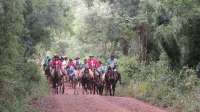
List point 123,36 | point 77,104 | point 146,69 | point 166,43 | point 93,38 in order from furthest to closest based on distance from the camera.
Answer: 1. point 93,38
2. point 123,36
3. point 146,69
4. point 166,43
5. point 77,104

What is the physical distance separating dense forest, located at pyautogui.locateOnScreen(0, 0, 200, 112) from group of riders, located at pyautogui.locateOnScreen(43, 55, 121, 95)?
0.87 metres

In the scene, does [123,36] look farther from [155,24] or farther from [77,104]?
[77,104]

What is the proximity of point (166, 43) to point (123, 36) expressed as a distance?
9.45m

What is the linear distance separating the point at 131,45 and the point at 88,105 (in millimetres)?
16286

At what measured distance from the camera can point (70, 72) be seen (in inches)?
1175

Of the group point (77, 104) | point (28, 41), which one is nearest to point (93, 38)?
point (28, 41)

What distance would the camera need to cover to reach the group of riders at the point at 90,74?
26375mm

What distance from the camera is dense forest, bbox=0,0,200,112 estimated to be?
1638 centimetres

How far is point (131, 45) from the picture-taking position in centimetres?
3516

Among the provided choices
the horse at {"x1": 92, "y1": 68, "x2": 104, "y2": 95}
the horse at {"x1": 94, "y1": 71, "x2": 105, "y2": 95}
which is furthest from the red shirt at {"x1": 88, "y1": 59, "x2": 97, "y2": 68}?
the horse at {"x1": 94, "y1": 71, "x2": 105, "y2": 95}

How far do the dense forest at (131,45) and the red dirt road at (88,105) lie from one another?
2.94 feet

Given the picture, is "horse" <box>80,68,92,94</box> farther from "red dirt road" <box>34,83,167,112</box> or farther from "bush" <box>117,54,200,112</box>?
"red dirt road" <box>34,83,167,112</box>

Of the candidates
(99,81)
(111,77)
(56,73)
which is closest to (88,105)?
(111,77)

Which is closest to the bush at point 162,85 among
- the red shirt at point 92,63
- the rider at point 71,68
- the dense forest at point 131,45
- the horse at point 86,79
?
the dense forest at point 131,45
